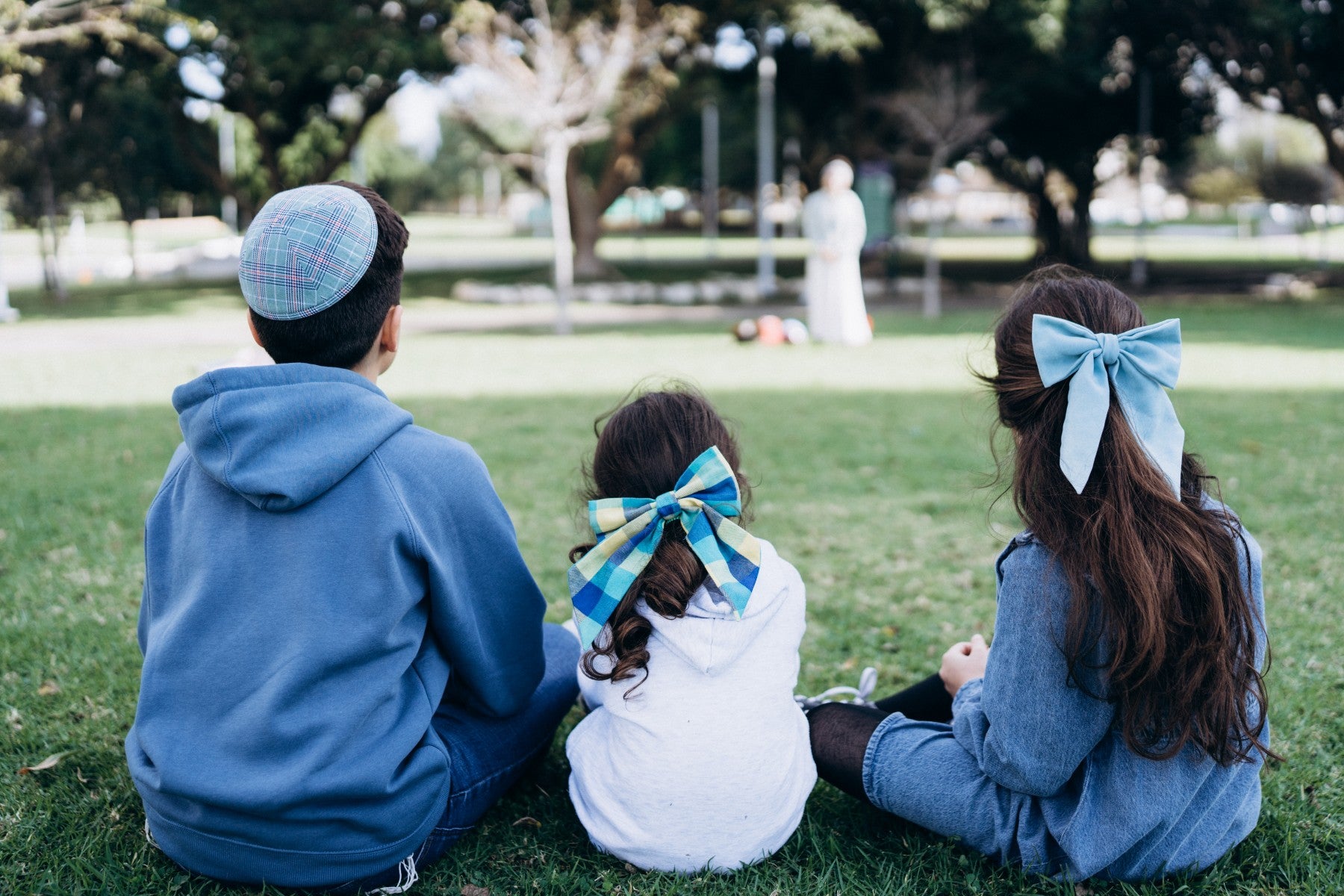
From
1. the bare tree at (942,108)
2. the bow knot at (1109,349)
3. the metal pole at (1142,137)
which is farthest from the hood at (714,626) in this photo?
the metal pole at (1142,137)

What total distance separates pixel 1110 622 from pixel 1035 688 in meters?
0.18

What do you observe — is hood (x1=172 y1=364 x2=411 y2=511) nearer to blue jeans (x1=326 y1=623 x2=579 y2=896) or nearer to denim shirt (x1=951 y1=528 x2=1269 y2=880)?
blue jeans (x1=326 y1=623 x2=579 y2=896)

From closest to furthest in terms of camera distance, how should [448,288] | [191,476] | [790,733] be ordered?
[191,476] → [790,733] → [448,288]

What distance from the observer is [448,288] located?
22.7 m

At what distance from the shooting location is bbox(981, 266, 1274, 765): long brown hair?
1975mm

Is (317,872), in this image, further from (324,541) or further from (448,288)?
(448,288)

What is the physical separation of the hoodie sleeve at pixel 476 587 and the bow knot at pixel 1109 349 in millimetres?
1123

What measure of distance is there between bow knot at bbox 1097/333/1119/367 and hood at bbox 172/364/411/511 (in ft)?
4.23

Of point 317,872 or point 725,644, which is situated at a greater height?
point 725,644


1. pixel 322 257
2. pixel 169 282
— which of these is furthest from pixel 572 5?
pixel 322 257

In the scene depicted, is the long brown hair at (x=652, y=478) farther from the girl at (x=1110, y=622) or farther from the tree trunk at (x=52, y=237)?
the tree trunk at (x=52, y=237)

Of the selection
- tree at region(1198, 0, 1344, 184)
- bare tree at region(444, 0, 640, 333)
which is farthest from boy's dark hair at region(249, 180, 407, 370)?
tree at region(1198, 0, 1344, 184)

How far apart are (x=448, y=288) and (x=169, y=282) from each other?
759 centimetres

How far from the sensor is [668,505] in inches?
87.5
